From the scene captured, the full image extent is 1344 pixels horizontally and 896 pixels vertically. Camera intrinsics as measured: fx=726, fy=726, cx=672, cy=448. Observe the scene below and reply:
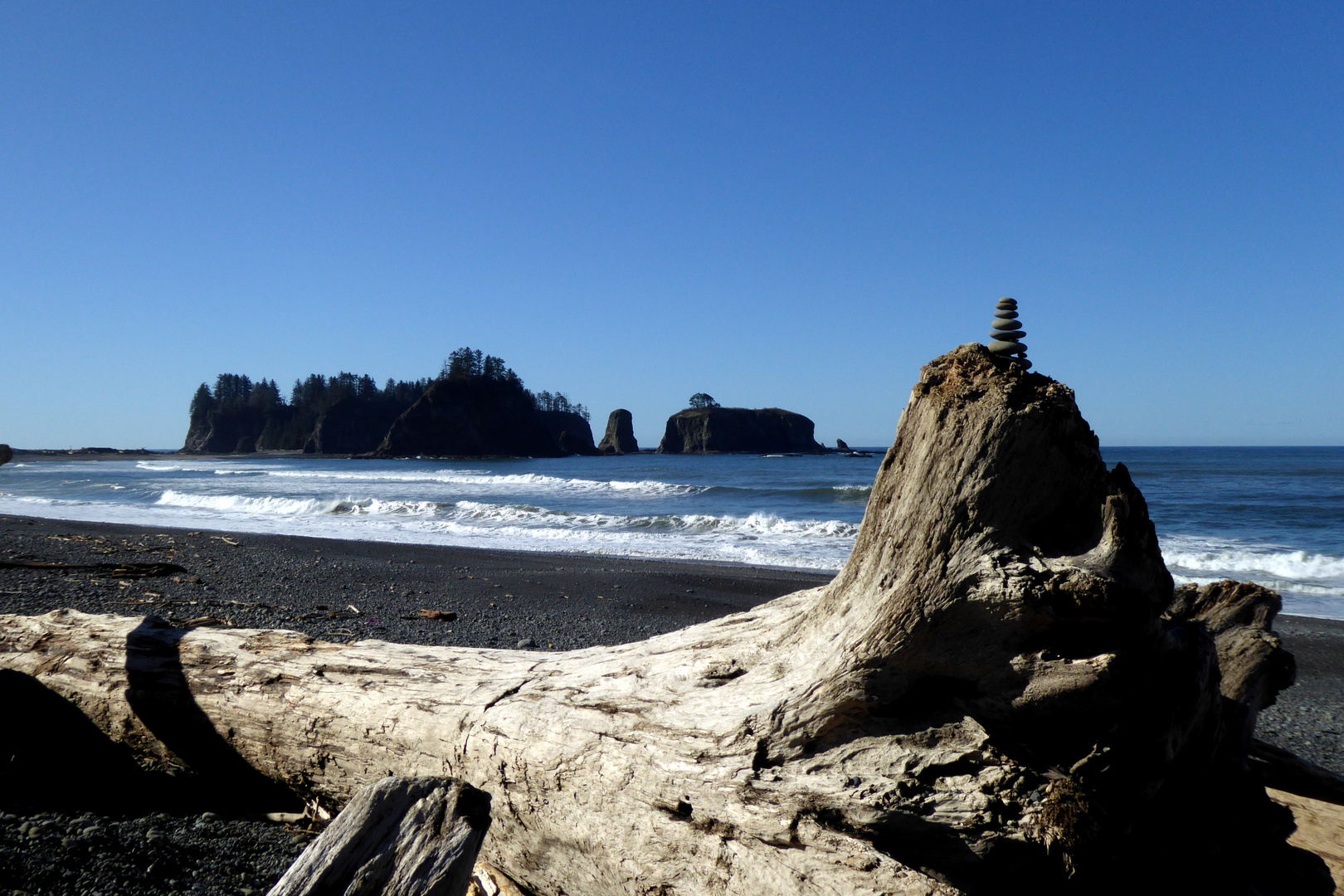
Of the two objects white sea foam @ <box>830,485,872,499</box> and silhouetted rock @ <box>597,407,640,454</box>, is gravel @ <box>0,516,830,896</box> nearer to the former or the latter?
white sea foam @ <box>830,485,872,499</box>

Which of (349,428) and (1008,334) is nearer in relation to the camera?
(1008,334)

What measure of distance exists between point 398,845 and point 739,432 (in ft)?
327

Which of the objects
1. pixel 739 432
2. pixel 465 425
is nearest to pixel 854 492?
pixel 465 425

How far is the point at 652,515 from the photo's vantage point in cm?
1842

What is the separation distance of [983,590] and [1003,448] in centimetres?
38

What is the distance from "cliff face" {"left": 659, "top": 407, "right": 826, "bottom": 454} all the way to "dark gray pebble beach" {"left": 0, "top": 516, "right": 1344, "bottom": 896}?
87.9 meters

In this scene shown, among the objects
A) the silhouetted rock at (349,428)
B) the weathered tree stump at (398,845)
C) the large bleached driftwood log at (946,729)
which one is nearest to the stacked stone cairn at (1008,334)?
the large bleached driftwood log at (946,729)

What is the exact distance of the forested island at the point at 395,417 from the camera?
287 feet

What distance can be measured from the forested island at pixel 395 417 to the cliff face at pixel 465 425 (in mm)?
101

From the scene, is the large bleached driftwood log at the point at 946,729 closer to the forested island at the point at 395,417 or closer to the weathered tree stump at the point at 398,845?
the weathered tree stump at the point at 398,845

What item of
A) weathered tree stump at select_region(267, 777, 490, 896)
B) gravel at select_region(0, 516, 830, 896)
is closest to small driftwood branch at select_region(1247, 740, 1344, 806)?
weathered tree stump at select_region(267, 777, 490, 896)

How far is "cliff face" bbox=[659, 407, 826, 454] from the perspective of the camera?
100062 millimetres

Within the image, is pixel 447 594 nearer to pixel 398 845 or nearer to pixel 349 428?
pixel 398 845

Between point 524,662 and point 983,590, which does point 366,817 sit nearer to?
point 524,662
